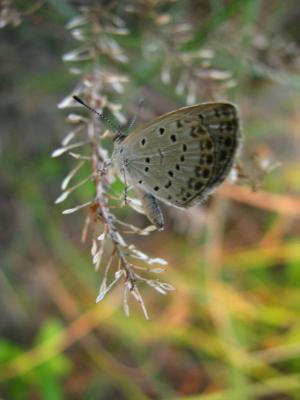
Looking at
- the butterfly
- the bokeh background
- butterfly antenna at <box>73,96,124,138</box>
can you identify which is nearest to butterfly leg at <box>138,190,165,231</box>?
the butterfly

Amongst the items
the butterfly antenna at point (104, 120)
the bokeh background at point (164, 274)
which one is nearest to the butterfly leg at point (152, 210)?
the butterfly antenna at point (104, 120)

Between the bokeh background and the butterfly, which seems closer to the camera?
the butterfly

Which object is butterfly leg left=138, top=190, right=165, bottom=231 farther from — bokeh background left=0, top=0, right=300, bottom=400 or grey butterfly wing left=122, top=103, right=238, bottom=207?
bokeh background left=0, top=0, right=300, bottom=400

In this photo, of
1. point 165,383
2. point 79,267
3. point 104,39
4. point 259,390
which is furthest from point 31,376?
point 104,39

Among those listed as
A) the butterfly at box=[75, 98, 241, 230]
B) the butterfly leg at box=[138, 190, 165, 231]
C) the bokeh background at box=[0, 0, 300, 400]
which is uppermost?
the butterfly at box=[75, 98, 241, 230]

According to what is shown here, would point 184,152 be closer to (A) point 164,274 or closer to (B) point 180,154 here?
(B) point 180,154

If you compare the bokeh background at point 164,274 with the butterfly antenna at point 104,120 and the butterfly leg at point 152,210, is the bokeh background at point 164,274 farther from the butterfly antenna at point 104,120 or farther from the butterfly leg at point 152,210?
the butterfly leg at point 152,210

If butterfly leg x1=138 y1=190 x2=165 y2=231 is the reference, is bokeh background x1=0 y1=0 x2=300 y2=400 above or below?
below
